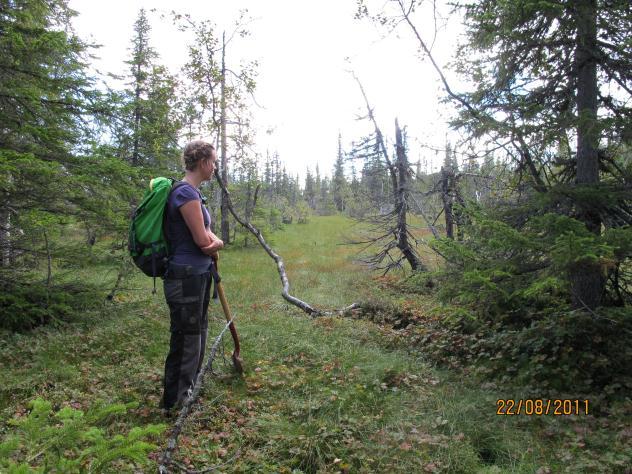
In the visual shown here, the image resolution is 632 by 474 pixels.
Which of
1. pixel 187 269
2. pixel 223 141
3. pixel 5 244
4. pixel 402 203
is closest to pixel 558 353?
pixel 187 269

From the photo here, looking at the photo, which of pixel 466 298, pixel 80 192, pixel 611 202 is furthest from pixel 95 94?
pixel 611 202

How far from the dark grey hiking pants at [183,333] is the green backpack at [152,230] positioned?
22 cm

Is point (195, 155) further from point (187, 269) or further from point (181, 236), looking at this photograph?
point (187, 269)

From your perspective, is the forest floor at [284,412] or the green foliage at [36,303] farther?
the green foliage at [36,303]

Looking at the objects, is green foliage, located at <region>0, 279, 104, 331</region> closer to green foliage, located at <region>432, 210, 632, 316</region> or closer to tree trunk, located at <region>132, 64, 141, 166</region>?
tree trunk, located at <region>132, 64, 141, 166</region>

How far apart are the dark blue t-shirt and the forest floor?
54.5 inches

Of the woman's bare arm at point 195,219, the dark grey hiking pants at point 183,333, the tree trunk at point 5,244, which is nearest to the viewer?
the woman's bare arm at point 195,219

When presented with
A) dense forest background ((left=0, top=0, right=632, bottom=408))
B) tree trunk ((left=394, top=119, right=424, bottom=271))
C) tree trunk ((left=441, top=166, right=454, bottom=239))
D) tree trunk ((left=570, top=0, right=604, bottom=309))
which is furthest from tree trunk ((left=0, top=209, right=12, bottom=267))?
tree trunk ((left=394, top=119, right=424, bottom=271))

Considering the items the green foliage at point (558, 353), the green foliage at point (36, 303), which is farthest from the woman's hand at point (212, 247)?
the green foliage at point (36, 303)

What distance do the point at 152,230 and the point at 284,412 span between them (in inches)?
90.6

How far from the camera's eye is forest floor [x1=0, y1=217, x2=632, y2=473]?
3.27 m

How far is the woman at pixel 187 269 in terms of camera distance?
12.8 ft
